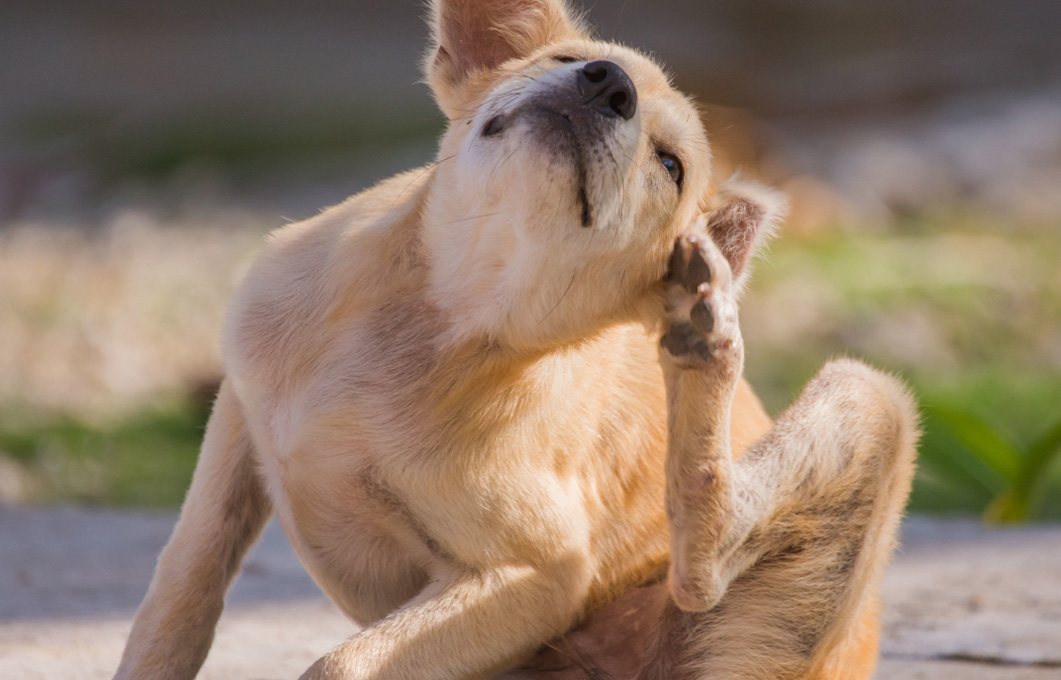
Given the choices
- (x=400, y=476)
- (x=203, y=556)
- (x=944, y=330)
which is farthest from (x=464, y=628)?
(x=944, y=330)

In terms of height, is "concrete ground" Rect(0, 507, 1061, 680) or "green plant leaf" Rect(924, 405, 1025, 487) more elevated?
"concrete ground" Rect(0, 507, 1061, 680)

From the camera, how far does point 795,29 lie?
648 inches

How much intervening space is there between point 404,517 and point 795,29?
586 inches

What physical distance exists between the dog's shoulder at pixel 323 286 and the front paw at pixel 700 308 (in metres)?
0.71

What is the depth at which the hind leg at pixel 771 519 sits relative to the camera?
286 cm

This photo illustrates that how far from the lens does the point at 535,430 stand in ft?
Result: 9.90

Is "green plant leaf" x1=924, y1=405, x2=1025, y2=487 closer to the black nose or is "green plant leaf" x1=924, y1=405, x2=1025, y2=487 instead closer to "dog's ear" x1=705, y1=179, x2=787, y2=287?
"dog's ear" x1=705, y1=179, x2=787, y2=287

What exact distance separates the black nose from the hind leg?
0.36 m

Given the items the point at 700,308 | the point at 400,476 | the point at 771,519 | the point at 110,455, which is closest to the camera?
the point at 700,308

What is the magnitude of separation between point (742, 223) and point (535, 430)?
0.77 meters

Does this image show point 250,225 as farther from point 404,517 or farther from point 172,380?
point 404,517

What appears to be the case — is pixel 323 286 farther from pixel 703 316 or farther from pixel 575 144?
pixel 703 316

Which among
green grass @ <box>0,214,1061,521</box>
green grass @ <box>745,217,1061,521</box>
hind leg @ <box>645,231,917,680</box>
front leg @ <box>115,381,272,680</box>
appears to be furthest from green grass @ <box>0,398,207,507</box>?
hind leg @ <box>645,231,917,680</box>

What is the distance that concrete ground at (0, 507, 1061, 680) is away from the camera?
3.50 metres
